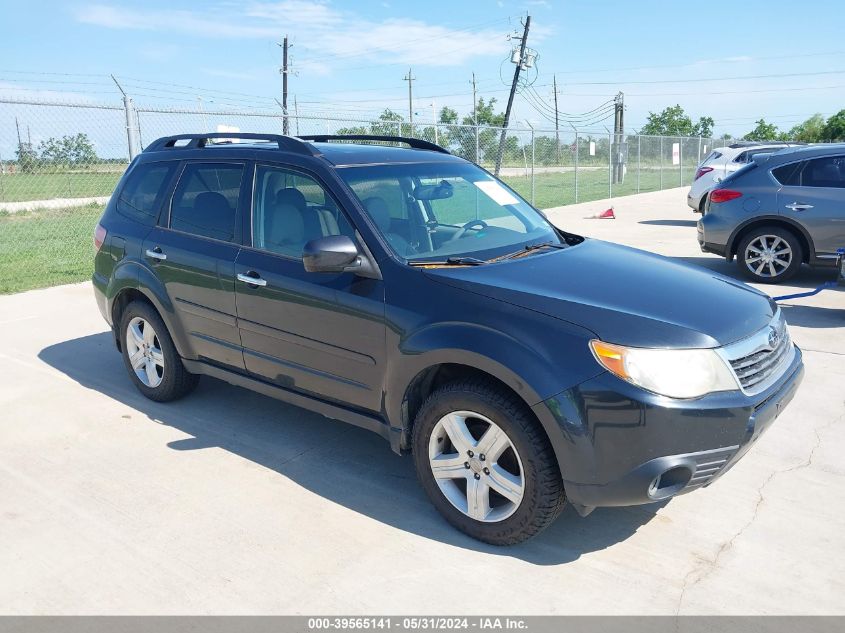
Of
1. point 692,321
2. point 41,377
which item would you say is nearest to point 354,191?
point 692,321

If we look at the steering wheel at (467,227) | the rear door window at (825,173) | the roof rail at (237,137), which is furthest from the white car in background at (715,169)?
the roof rail at (237,137)

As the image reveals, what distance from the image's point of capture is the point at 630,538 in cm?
349

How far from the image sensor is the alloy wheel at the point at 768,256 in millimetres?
8727

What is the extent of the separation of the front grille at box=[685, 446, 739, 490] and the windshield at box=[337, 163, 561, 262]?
1.44m

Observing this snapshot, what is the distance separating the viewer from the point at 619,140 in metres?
27.3

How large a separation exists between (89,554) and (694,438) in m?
2.66

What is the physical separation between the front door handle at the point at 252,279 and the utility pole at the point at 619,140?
67.9 ft

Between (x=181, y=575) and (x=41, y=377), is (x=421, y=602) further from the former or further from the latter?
(x=41, y=377)

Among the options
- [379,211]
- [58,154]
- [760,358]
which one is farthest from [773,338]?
[58,154]

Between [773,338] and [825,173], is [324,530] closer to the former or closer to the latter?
[773,338]

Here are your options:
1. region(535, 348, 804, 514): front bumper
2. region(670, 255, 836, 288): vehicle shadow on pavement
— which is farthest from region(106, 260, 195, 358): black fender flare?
region(670, 255, 836, 288): vehicle shadow on pavement

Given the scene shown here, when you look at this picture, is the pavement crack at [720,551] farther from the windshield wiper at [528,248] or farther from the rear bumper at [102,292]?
the rear bumper at [102,292]

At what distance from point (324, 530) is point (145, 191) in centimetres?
287
